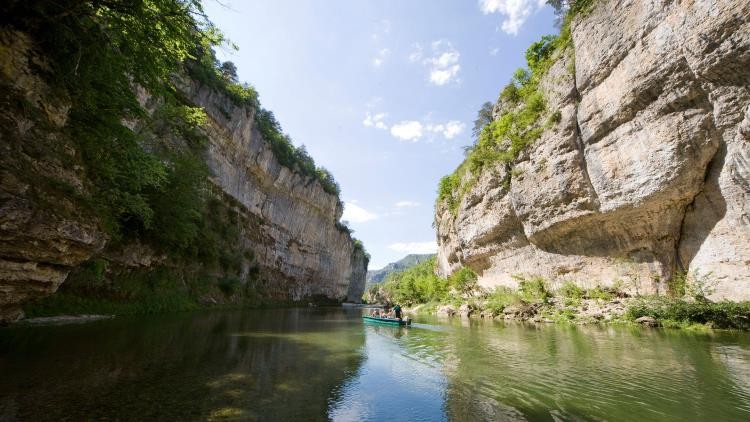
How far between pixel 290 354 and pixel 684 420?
949 centimetres

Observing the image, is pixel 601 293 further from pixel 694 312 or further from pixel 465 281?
pixel 465 281

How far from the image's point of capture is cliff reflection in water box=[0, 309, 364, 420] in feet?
18.8

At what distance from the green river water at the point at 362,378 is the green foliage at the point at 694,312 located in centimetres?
167

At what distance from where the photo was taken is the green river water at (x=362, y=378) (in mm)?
5906

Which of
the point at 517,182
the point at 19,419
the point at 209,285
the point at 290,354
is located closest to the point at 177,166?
the point at 209,285

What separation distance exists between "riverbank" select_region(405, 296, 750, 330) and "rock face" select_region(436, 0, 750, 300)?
1.14 m

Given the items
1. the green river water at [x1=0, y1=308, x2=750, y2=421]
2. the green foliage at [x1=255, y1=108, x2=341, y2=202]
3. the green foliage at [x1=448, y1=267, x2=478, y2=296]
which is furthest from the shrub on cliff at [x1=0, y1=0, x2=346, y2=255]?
the green foliage at [x1=255, y1=108, x2=341, y2=202]

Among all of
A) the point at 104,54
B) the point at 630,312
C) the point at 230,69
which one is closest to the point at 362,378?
the point at 104,54

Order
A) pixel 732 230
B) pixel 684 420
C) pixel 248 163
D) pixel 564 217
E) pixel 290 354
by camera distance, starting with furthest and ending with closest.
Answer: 1. pixel 248 163
2. pixel 564 217
3. pixel 732 230
4. pixel 290 354
5. pixel 684 420

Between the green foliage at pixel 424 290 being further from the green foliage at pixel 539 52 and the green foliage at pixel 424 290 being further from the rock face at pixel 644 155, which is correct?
the green foliage at pixel 539 52

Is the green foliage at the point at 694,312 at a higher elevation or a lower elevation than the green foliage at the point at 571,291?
lower

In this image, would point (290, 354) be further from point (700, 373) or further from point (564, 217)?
point (564, 217)

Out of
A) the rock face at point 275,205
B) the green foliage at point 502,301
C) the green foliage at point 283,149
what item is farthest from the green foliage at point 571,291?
the green foliage at point 283,149

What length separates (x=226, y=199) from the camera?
39469 mm
